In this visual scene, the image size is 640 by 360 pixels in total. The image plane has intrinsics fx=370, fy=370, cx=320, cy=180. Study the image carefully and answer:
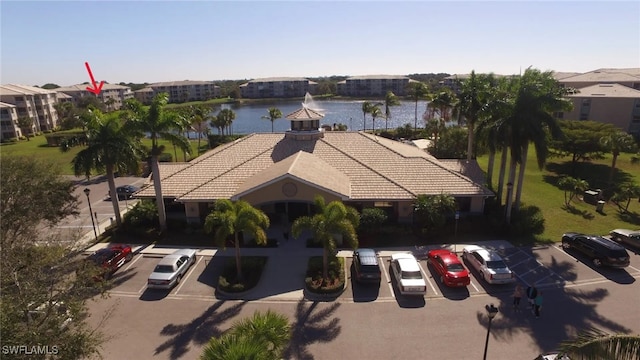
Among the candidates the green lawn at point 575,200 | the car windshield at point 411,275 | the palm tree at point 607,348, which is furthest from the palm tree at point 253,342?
the green lawn at point 575,200

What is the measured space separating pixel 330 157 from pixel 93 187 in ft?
101

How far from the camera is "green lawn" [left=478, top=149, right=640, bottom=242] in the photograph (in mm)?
30359

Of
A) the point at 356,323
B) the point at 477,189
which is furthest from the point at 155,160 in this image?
the point at 477,189

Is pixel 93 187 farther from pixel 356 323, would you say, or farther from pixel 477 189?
pixel 477 189

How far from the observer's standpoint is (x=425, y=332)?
59.7 feet

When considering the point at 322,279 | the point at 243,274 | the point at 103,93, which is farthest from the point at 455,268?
the point at 103,93

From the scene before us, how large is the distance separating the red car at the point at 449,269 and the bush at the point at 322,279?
595cm

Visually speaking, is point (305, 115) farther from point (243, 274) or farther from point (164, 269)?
point (164, 269)

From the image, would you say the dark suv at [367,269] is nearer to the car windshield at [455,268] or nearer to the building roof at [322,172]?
the car windshield at [455,268]

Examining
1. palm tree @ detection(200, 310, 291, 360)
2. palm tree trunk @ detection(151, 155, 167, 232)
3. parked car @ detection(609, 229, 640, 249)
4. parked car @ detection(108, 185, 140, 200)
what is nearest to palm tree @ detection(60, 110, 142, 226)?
palm tree trunk @ detection(151, 155, 167, 232)

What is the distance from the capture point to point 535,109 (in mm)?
27891

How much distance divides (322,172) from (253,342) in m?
20.8

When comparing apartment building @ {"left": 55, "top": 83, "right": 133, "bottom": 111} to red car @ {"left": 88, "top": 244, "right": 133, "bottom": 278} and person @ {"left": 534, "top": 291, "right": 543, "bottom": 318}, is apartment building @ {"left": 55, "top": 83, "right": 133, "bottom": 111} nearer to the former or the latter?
red car @ {"left": 88, "top": 244, "right": 133, "bottom": 278}

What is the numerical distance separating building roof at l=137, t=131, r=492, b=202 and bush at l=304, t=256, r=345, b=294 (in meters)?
5.38
